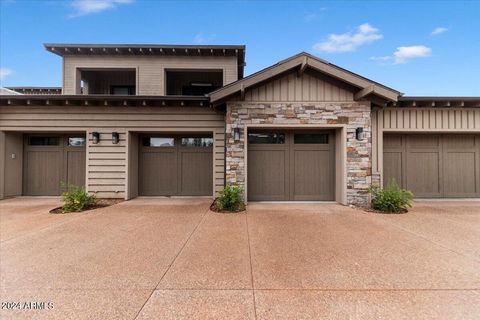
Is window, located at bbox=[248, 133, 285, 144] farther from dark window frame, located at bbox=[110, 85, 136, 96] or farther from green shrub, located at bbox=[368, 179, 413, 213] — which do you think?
dark window frame, located at bbox=[110, 85, 136, 96]

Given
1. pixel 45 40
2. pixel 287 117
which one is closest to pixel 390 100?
pixel 287 117

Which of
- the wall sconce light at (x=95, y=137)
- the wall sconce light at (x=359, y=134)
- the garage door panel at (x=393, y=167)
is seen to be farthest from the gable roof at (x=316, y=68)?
the wall sconce light at (x=95, y=137)

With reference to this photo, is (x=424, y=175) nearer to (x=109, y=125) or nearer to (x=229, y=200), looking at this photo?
(x=229, y=200)

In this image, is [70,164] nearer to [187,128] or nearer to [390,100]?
[187,128]

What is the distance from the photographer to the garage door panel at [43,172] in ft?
26.9

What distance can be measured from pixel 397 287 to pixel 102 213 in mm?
6334

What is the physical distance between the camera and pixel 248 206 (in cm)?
675

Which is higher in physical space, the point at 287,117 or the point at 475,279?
the point at 287,117

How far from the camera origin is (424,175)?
7801 millimetres

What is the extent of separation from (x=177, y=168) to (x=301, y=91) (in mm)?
4867

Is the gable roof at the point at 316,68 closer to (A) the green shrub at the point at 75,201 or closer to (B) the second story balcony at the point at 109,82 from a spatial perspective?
(A) the green shrub at the point at 75,201

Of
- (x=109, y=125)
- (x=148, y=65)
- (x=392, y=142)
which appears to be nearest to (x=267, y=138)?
(x=392, y=142)

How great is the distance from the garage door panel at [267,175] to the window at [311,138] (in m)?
0.62

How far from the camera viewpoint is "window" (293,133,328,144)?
24.2 feet
